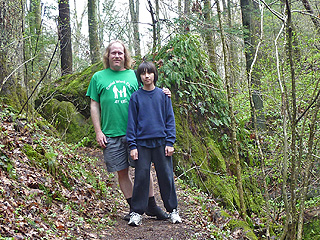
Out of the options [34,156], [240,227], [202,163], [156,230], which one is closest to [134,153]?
[156,230]

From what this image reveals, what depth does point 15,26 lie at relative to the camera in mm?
5684

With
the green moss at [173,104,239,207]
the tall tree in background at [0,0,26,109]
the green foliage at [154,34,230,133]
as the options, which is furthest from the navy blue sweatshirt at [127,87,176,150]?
the green foliage at [154,34,230,133]

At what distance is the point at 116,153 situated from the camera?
14.6 ft

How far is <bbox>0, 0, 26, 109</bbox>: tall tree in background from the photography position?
5.50m

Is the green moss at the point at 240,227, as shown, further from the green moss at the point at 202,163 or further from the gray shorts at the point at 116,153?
the gray shorts at the point at 116,153

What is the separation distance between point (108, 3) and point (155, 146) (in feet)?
68.9

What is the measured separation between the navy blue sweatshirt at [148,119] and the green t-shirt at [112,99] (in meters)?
0.19

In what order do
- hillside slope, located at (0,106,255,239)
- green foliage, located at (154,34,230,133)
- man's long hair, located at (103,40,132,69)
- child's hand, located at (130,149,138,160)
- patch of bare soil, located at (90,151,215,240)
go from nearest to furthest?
hillside slope, located at (0,106,255,239) → patch of bare soil, located at (90,151,215,240) → child's hand, located at (130,149,138,160) → man's long hair, located at (103,40,132,69) → green foliage, located at (154,34,230,133)

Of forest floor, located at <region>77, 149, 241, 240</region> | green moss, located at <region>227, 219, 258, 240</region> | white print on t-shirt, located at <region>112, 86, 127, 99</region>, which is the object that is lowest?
green moss, located at <region>227, 219, 258, 240</region>

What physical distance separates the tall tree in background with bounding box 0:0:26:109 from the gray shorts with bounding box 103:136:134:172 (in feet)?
7.05

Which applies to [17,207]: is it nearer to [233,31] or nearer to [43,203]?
[43,203]

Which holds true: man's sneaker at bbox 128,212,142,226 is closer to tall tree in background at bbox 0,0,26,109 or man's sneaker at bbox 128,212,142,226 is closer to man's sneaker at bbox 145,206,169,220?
man's sneaker at bbox 145,206,169,220

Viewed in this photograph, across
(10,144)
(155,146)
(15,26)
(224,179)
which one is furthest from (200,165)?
(15,26)

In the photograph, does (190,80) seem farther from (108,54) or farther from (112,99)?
(112,99)
